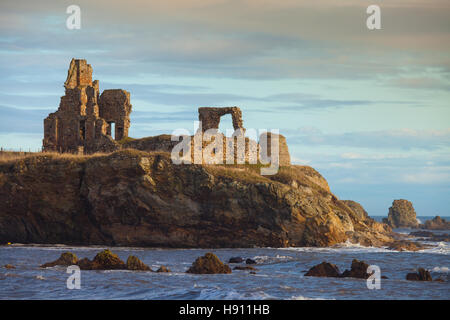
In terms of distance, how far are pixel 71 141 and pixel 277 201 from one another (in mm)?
28383

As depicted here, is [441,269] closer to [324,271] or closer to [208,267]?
[324,271]

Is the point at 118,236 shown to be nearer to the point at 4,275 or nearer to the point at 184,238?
the point at 184,238

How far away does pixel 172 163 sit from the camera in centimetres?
5425

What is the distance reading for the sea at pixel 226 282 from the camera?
25647 millimetres

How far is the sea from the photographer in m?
25.6

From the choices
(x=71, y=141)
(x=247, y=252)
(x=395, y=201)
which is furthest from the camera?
(x=395, y=201)

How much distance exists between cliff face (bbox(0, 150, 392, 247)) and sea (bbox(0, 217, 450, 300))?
30.8ft

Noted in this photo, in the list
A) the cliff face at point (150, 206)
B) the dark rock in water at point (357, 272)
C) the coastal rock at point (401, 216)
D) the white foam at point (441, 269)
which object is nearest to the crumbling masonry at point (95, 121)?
the cliff face at point (150, 206)

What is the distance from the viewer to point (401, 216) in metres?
158

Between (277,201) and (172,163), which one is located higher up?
(172,163)

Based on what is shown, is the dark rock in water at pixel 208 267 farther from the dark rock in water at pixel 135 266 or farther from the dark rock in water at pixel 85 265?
the dark rock in water at pixel 85 265

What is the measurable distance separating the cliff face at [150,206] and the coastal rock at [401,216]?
106 m

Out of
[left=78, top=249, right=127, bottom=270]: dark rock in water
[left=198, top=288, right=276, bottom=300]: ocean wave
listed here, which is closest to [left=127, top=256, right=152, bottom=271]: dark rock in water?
[left=78, top=249, right=127, bottom=270]: dark rock in water
